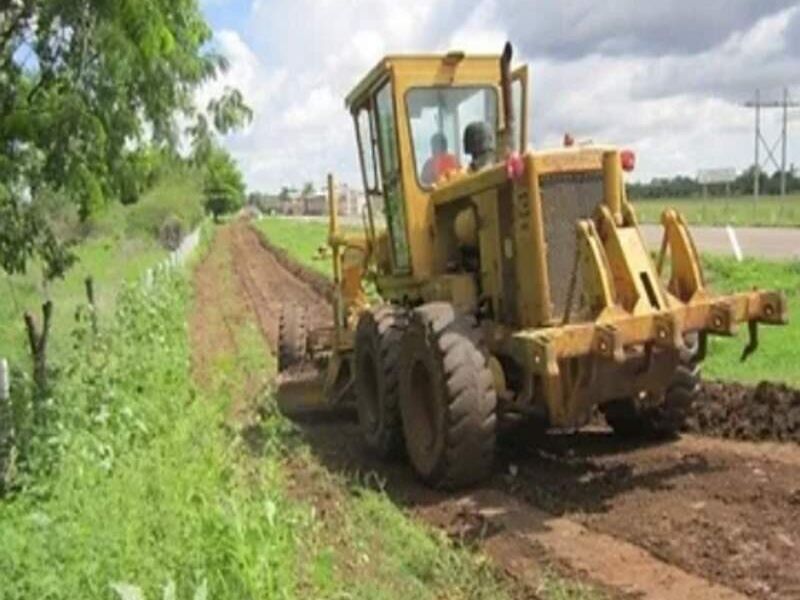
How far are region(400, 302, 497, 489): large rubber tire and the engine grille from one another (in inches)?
25.3

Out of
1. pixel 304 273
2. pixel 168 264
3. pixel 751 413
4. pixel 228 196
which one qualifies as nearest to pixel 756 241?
pixel 304 273

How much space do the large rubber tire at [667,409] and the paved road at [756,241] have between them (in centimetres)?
1436

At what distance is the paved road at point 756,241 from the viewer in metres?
27.9

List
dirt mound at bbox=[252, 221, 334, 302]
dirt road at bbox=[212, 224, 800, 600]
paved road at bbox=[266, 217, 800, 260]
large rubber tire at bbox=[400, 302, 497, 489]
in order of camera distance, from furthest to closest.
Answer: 1. paved road at bbox=[266, 217, 800, 260]
2. dirt mound at bbox=[252, 221, 334, 302]
3. large rubber tire at bbox=[400, 302, 497, 489]
4. dirt road at bbox=[212, 224, 800, 600]

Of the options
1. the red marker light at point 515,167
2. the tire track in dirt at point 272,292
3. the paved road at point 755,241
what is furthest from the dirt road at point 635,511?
the paved road at point 755,241

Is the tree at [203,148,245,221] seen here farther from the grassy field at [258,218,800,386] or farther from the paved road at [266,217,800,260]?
the grassy field at [258,218,800,386]

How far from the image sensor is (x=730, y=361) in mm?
13008

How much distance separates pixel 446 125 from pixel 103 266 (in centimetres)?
2313

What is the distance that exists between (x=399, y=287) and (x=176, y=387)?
2.28 metres

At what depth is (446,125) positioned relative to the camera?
392 inches

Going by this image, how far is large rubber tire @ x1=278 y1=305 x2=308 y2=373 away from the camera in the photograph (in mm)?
13461

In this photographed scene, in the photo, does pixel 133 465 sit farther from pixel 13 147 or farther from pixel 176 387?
pixel 176 387

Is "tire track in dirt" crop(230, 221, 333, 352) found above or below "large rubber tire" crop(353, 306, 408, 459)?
below

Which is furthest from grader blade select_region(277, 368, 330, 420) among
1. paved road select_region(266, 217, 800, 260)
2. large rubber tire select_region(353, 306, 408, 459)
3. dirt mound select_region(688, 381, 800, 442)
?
paved road select_region(266, 217, 800, 260)
